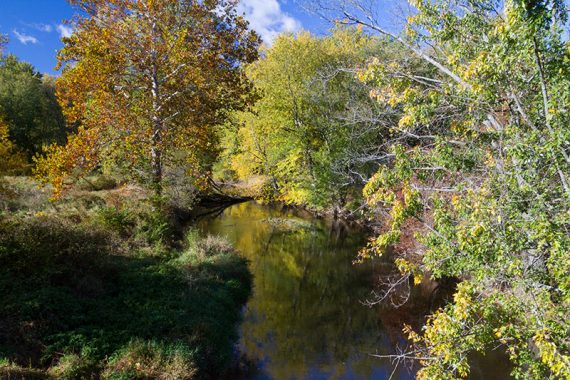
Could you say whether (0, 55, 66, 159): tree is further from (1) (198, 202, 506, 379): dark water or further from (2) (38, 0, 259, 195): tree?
(1) (198, 202, 506, 379): dark water

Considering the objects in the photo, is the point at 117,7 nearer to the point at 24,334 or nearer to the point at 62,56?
the point at 62,56

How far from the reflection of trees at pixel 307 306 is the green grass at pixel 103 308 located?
4.14 feet

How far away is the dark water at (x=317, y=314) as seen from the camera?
11.2 meters

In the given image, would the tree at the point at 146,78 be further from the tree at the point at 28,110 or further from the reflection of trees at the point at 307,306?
the tree at the point at 28,110

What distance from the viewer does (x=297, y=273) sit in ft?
62.3

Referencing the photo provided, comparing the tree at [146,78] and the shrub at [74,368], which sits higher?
the tree at [146,78]

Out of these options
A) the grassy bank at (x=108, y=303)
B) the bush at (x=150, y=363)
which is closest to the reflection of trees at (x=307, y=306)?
the grassy bank at (x=108, y=303)

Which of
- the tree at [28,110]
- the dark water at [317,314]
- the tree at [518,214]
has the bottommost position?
the dark water at [317,314]

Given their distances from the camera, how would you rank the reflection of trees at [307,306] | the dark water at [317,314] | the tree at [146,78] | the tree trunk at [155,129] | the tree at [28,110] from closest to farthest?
the dark water at [317,314] < the reflection of trees at [307,306] < the tree at [146,78] < the tree trunk at [155,129] < the tree at [28,110]

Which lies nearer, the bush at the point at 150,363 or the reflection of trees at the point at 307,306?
the bush at the point at 150,363

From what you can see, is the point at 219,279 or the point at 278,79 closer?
the point at 219,279

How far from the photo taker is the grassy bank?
8422 mm

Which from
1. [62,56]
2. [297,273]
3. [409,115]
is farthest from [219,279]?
[62,56]

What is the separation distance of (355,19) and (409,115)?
335 centimetres
